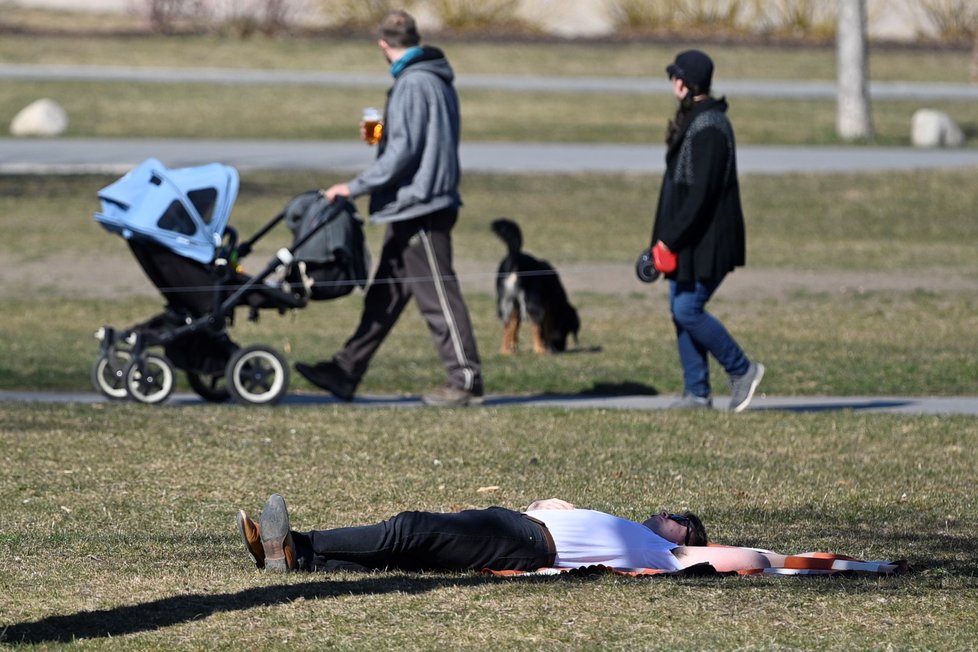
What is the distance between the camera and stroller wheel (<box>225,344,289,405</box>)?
9789 mm

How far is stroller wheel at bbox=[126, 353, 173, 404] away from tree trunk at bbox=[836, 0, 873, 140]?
17.2 metres


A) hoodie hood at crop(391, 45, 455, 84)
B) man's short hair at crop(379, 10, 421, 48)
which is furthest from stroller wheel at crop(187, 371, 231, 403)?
man's short hair at crop(379, 10, 421, 48)

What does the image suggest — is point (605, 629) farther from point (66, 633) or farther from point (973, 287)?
point (973, 287)

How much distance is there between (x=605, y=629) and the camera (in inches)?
202

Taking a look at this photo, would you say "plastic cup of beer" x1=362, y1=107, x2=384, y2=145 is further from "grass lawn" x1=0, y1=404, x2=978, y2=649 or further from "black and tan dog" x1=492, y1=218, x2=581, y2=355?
"black and tan dog" x1=492, y1=218, x2=581, y2=355

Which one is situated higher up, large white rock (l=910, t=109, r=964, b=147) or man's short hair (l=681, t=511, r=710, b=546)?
man's short hair (l=681, t=511, r=710, b=546)

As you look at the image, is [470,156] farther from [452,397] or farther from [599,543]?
[599,543]

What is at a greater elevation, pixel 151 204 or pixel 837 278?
pixel 151 204

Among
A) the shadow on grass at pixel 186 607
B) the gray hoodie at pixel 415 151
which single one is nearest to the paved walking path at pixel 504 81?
the gray hoodie at pixel 415 151

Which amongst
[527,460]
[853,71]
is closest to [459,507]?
[527,460]

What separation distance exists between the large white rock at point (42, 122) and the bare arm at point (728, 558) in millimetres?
20651

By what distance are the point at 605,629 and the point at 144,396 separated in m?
5.27

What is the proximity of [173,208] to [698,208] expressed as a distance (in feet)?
9.44

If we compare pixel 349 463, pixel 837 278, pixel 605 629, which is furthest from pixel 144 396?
pixel 837 278
